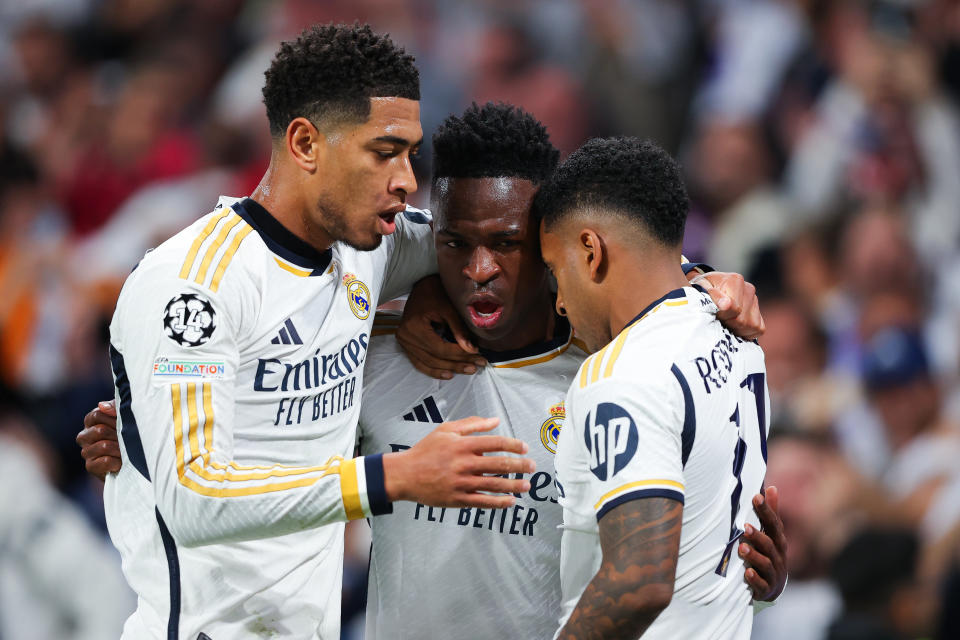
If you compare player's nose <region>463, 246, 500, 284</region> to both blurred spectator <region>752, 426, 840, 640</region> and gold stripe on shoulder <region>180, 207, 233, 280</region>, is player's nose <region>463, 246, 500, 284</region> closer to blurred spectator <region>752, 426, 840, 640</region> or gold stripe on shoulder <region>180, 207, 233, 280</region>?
gold stripe on shoulder <region>180, 207, 233, 280</region>

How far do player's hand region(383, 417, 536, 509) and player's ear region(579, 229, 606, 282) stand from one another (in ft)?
1.91

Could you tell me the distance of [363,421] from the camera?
3.55m

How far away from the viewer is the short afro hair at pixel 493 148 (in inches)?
132

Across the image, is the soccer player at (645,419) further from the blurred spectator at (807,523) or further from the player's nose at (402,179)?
the blurred spectator at (807,523)

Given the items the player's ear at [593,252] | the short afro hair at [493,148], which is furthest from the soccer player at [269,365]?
the player's ear at [593,252]

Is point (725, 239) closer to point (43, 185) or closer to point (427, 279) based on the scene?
point (427, 279)

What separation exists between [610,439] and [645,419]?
9 cm

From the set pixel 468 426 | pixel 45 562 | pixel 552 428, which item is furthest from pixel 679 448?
pixel 45 562

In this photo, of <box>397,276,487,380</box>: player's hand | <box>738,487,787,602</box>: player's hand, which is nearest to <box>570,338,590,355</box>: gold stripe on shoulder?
<box>397,276,487,380</box>: player's hand

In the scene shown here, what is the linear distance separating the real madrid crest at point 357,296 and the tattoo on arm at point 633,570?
1.04 m

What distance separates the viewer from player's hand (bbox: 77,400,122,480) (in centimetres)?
321

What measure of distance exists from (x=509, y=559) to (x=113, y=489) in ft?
3.96

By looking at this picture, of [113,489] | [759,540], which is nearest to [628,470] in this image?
[759,540]

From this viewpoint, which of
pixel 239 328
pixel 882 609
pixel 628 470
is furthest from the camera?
pixel 882 609
